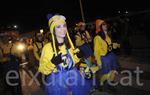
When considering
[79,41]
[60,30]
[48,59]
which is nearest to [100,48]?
[60,30]

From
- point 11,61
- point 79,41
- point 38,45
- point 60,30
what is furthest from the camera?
point 38,45

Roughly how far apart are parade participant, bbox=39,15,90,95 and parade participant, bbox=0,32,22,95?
385 cm

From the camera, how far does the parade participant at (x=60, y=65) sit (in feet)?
16.3

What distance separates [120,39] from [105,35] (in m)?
9.97

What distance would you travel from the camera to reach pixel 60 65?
5012 mm

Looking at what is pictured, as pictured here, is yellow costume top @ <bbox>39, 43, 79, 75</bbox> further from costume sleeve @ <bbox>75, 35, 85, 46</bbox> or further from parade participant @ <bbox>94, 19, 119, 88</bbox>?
costume sleeve @ <bbox>75, 35, 85, 46</bbox>

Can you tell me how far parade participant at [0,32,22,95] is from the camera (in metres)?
8.77

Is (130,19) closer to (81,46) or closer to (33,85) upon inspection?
(81,46)

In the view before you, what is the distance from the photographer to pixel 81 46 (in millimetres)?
11641

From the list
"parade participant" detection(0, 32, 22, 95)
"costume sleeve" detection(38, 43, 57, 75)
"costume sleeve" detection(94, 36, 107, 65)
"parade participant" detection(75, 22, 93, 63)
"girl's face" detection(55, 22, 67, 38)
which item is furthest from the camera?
"parade participant" detection(75, 22, 93, 63)

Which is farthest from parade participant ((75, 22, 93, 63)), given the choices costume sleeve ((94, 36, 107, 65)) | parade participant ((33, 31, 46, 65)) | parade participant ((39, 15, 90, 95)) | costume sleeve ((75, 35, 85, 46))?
parade participant ((39, 15, 90, 95))

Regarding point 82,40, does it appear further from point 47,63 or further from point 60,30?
point 47,63

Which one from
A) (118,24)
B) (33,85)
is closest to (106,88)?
(33,85)

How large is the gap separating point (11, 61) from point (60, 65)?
404cm
